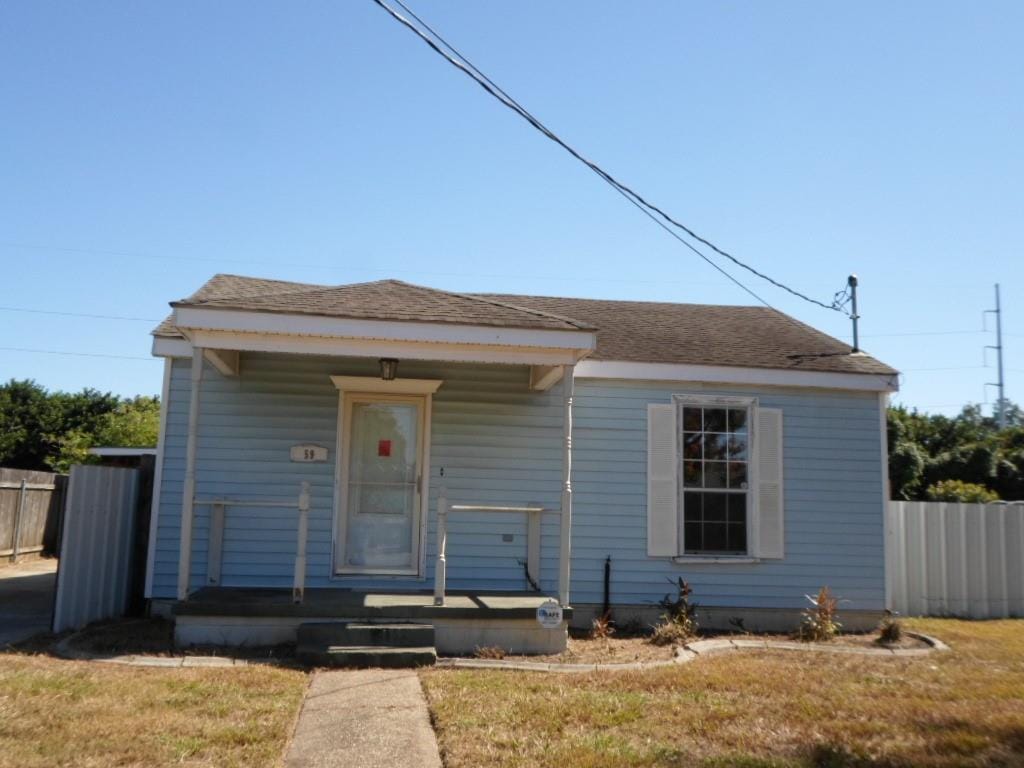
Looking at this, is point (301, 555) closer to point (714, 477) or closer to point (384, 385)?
point (384, 385)

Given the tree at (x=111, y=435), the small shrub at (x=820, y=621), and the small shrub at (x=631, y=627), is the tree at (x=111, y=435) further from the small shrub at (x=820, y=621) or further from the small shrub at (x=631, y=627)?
the small shrub at (x=820, y=621)

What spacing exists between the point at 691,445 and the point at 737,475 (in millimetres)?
605

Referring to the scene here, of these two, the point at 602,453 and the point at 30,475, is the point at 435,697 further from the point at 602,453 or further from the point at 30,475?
the point at 30,475

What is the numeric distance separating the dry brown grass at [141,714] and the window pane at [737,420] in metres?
5.56

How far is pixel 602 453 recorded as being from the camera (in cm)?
997

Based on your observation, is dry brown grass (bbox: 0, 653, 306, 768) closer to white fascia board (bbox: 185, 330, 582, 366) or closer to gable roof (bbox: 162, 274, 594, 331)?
white fascia board (bbox: 185, 330, 582, 366)

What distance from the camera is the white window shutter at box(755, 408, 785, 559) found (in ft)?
32.9

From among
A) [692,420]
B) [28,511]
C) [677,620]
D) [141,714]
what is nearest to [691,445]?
[692,420]

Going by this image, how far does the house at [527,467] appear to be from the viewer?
916cm

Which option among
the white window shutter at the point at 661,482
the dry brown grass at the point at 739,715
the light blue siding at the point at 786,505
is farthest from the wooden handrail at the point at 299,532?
the white window shutter at the point at 661,482

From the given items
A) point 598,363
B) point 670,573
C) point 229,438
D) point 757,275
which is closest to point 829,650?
point 670,573

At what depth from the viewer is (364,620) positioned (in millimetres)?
7781

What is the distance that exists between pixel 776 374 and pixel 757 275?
6.48 feet

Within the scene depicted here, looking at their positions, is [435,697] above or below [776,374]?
below
